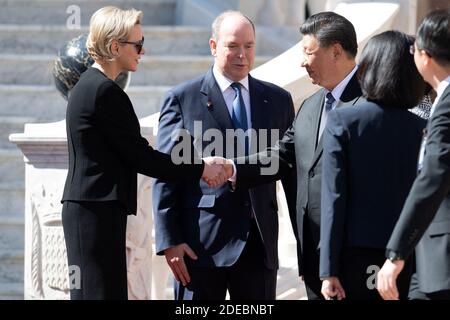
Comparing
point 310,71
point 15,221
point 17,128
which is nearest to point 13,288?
point 15,221

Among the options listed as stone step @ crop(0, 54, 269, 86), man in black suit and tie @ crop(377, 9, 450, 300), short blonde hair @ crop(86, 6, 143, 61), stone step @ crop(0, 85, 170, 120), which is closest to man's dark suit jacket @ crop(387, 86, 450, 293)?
man in black suit and tie @ crop(377, 9, 450, 300)

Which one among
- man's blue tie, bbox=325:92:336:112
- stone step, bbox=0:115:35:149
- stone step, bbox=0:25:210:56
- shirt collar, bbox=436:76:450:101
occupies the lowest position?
stone step, bbox=0:115:35:149

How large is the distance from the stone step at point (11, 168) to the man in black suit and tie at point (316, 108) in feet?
13.4

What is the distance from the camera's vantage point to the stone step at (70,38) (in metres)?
11.1

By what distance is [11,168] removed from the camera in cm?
1002

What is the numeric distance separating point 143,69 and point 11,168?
146cm

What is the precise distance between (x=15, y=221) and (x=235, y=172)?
11.3 feet

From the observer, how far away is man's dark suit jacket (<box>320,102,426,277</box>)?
218 inches

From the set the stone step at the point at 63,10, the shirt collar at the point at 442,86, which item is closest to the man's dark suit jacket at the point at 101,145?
the shirt collar at the point at 442,86

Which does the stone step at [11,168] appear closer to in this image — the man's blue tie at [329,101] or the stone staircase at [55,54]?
the stone staircase at [55,54]

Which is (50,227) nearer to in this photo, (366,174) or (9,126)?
(9,126)

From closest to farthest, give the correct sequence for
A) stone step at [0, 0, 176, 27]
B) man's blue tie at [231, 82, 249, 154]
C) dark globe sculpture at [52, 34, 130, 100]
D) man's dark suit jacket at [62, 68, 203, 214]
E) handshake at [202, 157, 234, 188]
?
man's dark suit jacket at [62, 68, 203, 214] → handshake at [202, 157, 234, 188] → man's blue tie at [231, 82, 249, 154] → dark globe sculpture at [52, 34, 130, 100] → stone step at [0, 0, 176, 27]

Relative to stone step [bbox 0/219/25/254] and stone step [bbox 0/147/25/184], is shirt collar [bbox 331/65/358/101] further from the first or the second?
stone step [bbox 0/147/25/184]
